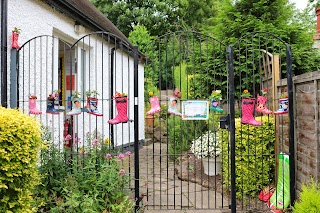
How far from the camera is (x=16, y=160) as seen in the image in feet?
8.66

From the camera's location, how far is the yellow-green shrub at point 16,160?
2.58 m

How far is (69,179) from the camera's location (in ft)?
11.8

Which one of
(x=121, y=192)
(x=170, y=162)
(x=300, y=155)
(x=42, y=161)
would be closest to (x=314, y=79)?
(x=300, y=155)

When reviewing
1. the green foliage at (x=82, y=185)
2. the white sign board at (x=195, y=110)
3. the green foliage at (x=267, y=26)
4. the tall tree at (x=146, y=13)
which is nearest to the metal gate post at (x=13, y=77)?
the green foliage at (x=82, y=185)

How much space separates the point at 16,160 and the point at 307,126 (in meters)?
3.09

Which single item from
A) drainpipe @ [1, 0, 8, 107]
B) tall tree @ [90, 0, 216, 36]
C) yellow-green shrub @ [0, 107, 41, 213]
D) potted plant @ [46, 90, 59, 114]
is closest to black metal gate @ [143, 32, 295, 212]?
potted plant @ [46, 90, 59, 114]

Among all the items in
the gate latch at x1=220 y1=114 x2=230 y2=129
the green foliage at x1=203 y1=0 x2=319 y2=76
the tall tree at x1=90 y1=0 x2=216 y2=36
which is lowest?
the gate latch at x1=220 y1=114 x2=230 y2=129

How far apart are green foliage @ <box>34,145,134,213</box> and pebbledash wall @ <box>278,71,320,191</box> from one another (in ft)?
6.74

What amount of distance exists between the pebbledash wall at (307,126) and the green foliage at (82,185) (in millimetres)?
2055

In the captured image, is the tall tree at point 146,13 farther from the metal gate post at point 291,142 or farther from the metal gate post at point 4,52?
the metal gate post at point 291,142

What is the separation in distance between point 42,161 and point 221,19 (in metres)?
5.38

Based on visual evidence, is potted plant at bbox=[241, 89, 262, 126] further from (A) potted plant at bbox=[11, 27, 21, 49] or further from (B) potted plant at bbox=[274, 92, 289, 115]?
(A) potted plant at bbox=[11, 27, 21, 49]

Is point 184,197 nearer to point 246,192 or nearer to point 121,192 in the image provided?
point 246,192

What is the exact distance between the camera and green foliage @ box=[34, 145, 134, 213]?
3465mm
